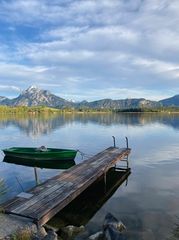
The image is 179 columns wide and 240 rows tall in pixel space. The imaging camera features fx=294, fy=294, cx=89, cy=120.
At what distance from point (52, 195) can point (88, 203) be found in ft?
18.1

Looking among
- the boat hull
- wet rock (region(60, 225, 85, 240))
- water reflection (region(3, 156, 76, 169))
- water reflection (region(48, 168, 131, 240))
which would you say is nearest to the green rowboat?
the boat hull

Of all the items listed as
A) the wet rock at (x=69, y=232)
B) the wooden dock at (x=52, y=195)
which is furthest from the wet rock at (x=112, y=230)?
the wooden dock at (x=52, y=195)

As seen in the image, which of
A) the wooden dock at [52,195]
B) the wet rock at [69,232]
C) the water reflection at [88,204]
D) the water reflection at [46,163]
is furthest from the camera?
the water reflection at [46,163]

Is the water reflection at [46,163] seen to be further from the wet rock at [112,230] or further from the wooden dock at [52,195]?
the wet rock at [112,230]

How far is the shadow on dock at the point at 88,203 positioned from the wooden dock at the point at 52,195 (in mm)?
1552

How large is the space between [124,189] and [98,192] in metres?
2.57

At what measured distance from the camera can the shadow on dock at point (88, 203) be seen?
65.0 feet

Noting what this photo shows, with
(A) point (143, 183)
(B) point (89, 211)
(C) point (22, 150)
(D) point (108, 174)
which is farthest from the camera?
(C) point (22, 150)

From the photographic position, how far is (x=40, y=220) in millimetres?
15469

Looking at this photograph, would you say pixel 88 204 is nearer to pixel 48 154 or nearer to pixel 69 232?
pixel 69 232

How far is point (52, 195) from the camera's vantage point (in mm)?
19109

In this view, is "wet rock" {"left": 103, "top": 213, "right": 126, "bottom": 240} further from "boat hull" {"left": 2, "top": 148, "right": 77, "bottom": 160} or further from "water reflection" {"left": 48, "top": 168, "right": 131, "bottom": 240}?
"boat hull" {"left": 2, "top": 148, "right": 77, "bottom": 160}

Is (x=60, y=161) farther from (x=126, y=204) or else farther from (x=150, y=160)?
(x=126, y=204)

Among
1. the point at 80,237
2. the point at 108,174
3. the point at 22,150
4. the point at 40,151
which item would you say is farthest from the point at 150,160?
the point at 80,237
